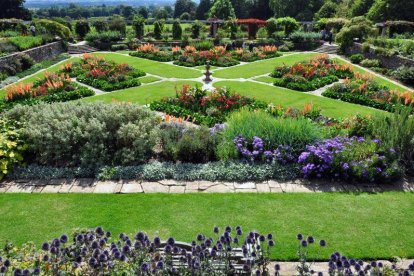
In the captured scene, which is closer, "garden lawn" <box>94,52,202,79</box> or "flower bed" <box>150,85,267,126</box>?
"flower bed" <box>150,85,267,126</box>

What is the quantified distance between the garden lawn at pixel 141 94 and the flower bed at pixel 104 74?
1.98 feet

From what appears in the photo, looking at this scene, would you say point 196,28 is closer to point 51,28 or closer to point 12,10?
point 51,28

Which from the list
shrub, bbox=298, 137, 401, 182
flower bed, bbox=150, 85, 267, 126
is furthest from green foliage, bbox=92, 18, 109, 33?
shrub, bbox=298, 137, 401, 182

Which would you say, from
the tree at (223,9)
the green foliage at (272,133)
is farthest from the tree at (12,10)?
the green foliage at (272,133)

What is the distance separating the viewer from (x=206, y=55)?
77.0 ft

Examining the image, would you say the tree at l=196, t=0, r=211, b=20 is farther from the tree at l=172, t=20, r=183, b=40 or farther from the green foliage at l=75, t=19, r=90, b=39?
the green foliage at l=75, t=19, r=90, b=39

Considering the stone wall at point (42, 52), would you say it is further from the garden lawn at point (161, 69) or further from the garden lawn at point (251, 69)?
the garden lawn at point (251, 69)

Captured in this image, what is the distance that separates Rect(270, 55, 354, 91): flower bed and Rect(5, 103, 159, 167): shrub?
9529 millimetres

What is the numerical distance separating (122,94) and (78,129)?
7329mm

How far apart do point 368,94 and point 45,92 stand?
13.0 m

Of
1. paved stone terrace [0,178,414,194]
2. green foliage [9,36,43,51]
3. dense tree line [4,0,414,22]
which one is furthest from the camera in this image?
dense tree line [4,0,414,22]

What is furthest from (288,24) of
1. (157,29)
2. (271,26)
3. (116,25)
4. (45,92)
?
(45,92)

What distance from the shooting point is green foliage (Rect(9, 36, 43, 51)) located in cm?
2255

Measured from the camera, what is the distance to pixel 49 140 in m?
8.23
